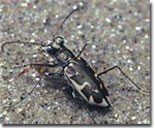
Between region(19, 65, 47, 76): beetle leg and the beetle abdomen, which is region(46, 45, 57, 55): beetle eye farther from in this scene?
the beetle abdomen

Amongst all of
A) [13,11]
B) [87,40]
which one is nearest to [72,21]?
[87,40]

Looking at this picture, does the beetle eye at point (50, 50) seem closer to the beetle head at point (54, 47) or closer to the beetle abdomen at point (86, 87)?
the beetle head at point (54, 47)

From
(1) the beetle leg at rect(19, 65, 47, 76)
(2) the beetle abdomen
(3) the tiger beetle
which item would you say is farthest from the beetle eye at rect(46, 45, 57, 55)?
(2) the beetle abdomen

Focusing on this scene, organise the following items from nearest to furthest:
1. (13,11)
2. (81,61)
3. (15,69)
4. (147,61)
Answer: (81,61) < (15,69) < (147,61) < (13,11)

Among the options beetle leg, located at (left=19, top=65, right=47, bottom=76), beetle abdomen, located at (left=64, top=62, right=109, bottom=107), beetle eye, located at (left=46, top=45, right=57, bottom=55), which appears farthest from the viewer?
beetle leg, located at (left=19, top=65, right=47, bottom=76)

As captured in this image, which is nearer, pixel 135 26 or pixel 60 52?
pixel 60 52

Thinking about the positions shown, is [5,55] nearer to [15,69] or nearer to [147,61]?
[15,69]

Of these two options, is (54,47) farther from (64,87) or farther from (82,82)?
(82,82)

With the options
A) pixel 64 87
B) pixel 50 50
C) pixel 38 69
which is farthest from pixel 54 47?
pixel 64 87

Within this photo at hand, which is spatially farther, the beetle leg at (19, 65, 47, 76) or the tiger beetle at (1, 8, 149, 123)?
the beetle leg at (19, 65, 47, 76)

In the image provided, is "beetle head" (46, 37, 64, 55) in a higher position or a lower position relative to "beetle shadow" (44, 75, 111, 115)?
higher

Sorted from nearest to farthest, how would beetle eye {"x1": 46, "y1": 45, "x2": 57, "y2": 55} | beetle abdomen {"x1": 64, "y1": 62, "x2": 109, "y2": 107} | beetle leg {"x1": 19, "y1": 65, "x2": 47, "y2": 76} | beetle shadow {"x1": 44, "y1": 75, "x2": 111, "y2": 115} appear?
beetle abdomen {"x1": 64, "y1": 62, "x2": 109, "y2": 107} → beetle shadow {"x1": 44, "y1": 75, "x2": 111, "y2": 115} → beetle eye {"x1": 46, "y1": 45, "x2": 57, "y2": 55} → beetle leg {"x1": 19, "y1": 65, "x2": 47, "y2": 76}
